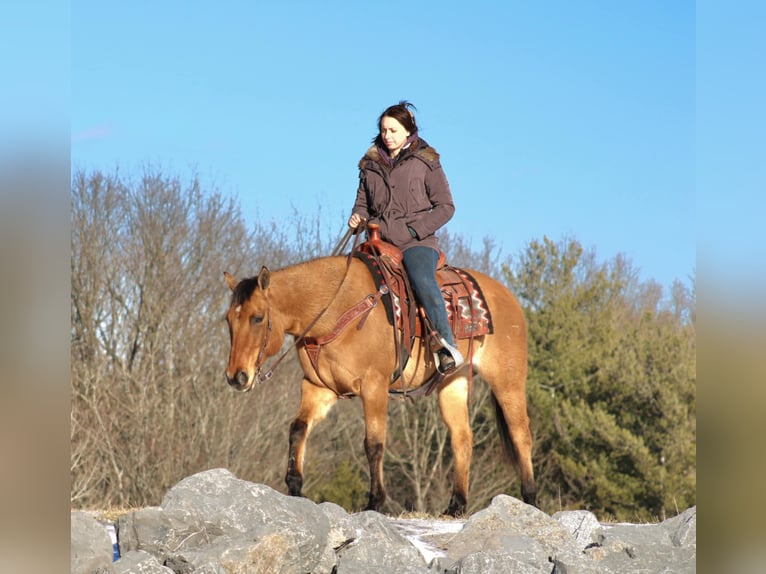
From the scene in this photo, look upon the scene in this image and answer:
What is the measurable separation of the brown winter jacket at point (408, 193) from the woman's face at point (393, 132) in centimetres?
7

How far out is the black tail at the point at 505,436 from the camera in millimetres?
7387

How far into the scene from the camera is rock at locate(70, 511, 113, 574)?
406cm

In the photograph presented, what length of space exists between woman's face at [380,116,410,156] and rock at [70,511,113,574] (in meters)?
3.27

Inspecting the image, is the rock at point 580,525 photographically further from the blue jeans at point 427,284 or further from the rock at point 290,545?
the blue jeans at point 427,284

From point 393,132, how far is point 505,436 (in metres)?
2.66

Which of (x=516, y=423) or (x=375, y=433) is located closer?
(x=375, y=433)

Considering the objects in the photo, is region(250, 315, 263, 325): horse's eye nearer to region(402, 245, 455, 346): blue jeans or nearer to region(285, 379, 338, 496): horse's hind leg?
region(285, 379, 338, 496): horse's hind leg

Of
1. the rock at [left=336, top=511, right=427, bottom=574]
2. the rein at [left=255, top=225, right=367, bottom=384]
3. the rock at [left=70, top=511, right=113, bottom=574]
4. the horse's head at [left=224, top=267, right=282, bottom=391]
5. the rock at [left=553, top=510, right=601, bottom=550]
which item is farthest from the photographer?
the rock at [left=553, top=510, right=601, bottom=550]

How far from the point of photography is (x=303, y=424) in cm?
608

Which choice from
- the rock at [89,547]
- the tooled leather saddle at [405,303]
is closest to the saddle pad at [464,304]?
the tooled leather saddle at [405,303]

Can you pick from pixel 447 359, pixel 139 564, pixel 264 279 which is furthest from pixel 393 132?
pixel 139 564

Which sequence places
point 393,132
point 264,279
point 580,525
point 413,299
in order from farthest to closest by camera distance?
point 413,299 → point 393,132 → point 580,525 → point 264,279

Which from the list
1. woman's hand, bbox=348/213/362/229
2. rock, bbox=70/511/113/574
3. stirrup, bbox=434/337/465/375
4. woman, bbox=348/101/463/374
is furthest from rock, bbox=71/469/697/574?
woman's hand, bbox=348/213/362/229

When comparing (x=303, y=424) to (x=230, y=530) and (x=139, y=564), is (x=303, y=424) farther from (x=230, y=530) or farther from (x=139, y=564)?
(x=139, y=564)
